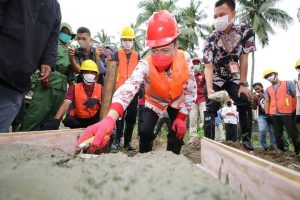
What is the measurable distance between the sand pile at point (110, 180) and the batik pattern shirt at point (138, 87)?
127 cm

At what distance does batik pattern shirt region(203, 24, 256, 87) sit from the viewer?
3541mm

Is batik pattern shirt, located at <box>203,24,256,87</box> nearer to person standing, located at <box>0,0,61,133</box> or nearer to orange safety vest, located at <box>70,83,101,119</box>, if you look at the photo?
orange safety vest, located at <box>70,83,101,119</box>

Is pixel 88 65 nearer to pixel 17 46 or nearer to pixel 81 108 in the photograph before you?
pixel 81 108

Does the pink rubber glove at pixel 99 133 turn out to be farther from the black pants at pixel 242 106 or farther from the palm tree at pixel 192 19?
the palm tree at pixel 192 19

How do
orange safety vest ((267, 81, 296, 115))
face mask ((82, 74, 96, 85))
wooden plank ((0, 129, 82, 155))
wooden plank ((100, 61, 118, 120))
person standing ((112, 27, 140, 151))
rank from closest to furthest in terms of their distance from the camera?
wooden plank ((0, 129, 82, 155)) → wooden plank ((100, 61, 118, 120)) → face mask ((82, 74, 96, 85)) → person standing ((112, 27, 140, 151)) → orange safety vest ((267, 81, 296, 115))

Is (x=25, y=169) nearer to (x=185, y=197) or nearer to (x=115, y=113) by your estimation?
(x=185, y=197)

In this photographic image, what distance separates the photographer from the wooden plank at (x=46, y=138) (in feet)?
5.27

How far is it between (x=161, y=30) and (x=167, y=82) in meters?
0.50

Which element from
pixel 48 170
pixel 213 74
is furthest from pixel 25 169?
pixel 213 74

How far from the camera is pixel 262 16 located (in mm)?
30844

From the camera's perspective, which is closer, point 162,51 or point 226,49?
point 162,51

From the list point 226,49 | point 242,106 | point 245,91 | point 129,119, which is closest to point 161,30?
point 226,49

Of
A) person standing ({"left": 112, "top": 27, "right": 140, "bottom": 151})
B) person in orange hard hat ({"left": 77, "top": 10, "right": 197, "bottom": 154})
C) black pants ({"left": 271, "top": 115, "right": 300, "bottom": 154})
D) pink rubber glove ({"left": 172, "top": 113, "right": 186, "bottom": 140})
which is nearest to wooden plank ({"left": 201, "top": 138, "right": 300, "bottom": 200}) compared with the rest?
person in orange hard hat ({"left": 77, "top": 10, "right": 197, "bottom": 154})

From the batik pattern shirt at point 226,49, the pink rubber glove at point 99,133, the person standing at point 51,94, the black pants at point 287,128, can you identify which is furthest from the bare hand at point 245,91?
the black pants at point 287,128
